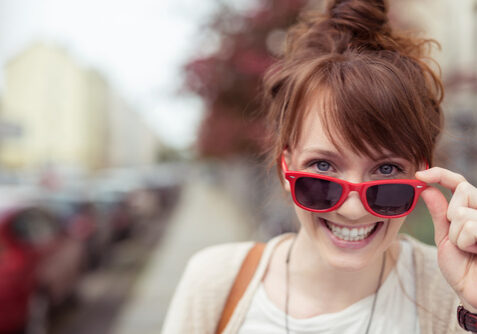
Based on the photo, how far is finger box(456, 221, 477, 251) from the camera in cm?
105

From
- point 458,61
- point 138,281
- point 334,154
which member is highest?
point 458,61

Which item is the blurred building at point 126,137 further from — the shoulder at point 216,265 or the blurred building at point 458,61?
the shoulder at point 216,265

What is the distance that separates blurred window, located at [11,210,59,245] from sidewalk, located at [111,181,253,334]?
133 cm

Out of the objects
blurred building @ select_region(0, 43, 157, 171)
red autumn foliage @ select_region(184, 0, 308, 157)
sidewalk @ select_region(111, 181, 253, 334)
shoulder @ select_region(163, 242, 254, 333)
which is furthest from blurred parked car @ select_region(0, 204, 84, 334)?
blurred building @ select_region(0, 43, 157, 171)

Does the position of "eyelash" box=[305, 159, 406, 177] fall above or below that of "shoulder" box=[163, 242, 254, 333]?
above

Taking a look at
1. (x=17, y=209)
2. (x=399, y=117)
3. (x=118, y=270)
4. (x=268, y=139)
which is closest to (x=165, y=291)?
(x=118, y=270)

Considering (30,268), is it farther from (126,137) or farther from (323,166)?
(126,137)

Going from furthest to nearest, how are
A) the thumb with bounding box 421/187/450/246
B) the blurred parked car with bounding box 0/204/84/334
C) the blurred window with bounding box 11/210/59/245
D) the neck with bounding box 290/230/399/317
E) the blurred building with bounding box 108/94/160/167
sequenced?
the blurred building with bounding box 108/94/160/167
the blurred window with bounding box 11/210/59/245
the blurred parked car with bounding box 0/204/84/334
the neck with bounding box 290/230/399/317
the thumb with bounding box 421/187/450/246

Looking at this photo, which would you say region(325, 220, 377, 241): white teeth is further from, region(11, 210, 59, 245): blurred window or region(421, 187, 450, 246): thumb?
region(11, 210, 59, 245): blurred window

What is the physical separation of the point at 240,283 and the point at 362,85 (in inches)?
26.4

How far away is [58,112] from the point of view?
30422 mm

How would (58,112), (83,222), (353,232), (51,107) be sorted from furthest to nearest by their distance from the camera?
(58,112) < (51,107) < (83,222) < (353,232)

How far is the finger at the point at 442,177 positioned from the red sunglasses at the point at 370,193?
0.10ft

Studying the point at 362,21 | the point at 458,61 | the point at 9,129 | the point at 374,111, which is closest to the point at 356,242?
the point at 374,111
